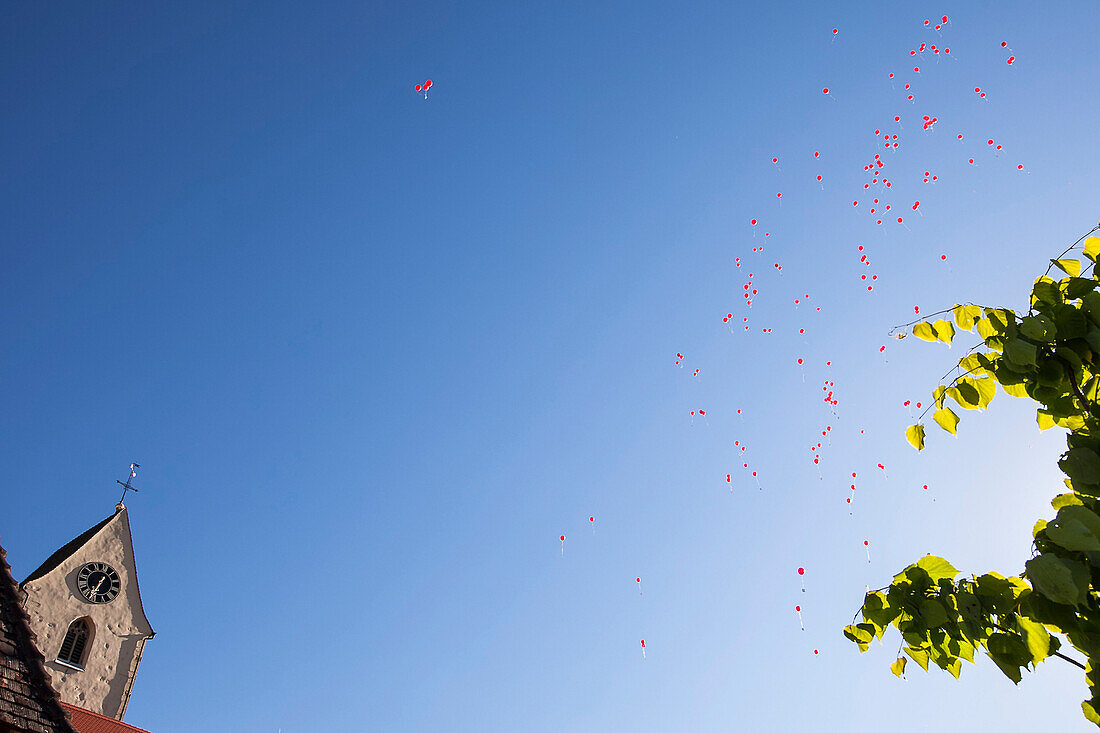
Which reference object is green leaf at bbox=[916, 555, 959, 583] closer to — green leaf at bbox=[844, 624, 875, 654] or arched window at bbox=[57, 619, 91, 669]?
green leaf at bbox=[844, 624, 875, 654]

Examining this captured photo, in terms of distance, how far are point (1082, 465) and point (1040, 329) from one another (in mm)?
448

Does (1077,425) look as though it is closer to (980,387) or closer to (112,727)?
(980,387)

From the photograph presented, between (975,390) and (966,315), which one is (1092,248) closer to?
(966,315)

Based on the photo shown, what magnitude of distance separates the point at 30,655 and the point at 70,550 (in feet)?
77.4

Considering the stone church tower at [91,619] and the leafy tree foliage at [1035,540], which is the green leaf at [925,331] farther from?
the stone church tower at [91,619]

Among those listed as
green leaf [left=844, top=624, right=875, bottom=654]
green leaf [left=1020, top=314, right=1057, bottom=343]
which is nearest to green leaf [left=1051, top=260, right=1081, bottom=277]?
green leaf [left=1020, top=314, right=1057, bottom=343]

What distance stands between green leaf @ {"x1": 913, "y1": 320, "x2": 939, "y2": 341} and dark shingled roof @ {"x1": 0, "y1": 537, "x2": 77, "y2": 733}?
25.9 feet

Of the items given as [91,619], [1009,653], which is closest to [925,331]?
[1009,653]

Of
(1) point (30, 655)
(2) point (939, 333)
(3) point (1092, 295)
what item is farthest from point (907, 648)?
(1) point (30, 655)

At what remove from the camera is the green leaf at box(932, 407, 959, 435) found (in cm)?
271

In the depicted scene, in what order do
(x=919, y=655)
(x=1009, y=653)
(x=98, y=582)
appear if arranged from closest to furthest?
(x=1009, y=653)
(x=919, y=655)
(x=98, y=582)

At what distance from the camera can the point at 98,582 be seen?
25344mm

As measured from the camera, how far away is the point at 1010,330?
2359 mm

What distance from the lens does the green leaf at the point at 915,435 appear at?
2707mm
